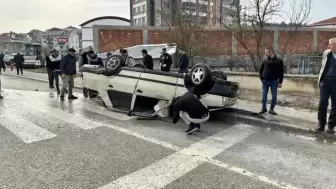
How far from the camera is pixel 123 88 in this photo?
317 inches

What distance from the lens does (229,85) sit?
24.1ft

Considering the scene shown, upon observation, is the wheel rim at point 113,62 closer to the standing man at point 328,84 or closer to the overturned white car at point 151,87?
the overturned white car at point 151,87

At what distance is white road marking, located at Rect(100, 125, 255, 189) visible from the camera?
13.5 feet

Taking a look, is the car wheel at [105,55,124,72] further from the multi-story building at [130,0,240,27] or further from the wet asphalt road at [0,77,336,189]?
the multi-story building at [130,0,240,27]

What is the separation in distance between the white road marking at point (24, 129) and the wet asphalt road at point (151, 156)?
2cm

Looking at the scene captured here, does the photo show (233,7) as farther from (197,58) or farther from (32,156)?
(32,156)

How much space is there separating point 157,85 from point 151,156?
2.65 metres

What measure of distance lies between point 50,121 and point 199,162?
156 inches

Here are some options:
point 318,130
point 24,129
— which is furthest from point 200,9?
point 24,129

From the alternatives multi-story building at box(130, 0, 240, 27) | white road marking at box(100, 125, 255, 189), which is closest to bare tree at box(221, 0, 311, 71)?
multi-story building at box(130, 0, 240, 27)

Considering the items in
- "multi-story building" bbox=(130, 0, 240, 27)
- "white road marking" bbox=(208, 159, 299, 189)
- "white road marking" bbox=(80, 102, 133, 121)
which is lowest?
"white road marking" bbox=(208, 159, 299, 189)

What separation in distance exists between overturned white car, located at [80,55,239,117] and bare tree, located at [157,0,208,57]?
454 inches

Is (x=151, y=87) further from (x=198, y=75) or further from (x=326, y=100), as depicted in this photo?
(x=326, y=100)

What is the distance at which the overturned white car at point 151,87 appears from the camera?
22.2ft
